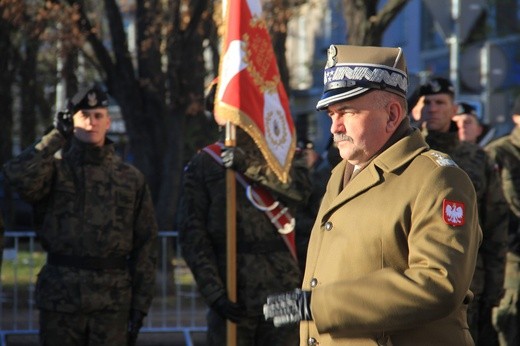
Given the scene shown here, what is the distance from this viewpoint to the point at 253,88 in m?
8.29

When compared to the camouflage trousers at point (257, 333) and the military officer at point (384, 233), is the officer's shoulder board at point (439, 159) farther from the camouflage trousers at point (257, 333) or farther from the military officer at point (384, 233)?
the camouflage trousers at point (257, 333)

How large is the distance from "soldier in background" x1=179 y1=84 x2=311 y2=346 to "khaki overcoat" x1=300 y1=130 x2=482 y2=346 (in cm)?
308

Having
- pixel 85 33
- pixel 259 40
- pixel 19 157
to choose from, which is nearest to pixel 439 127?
pixel 259 40

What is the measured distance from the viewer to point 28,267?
40.1 ft

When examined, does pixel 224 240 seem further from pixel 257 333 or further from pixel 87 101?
pixel 87 101

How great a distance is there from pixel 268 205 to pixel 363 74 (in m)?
3.49

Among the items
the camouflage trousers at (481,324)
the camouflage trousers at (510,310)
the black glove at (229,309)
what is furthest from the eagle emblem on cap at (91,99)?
the camouflage trousers at (510,310)

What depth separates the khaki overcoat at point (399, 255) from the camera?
13.3ft

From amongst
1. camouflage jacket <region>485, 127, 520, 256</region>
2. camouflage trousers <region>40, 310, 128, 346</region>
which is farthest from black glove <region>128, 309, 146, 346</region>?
camouflage jacket <region>485, 127, 520, 256</region>

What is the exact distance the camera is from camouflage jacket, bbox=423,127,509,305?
8.38 metres

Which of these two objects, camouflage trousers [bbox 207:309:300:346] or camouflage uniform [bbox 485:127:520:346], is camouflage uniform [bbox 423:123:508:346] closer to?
camouflage uniform [bbox 485:127:520:346]

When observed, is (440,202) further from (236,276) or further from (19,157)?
(19,157)

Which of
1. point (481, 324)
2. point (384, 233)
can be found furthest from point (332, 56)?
point (481, 324)

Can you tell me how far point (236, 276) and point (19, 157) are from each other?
1.51 m
